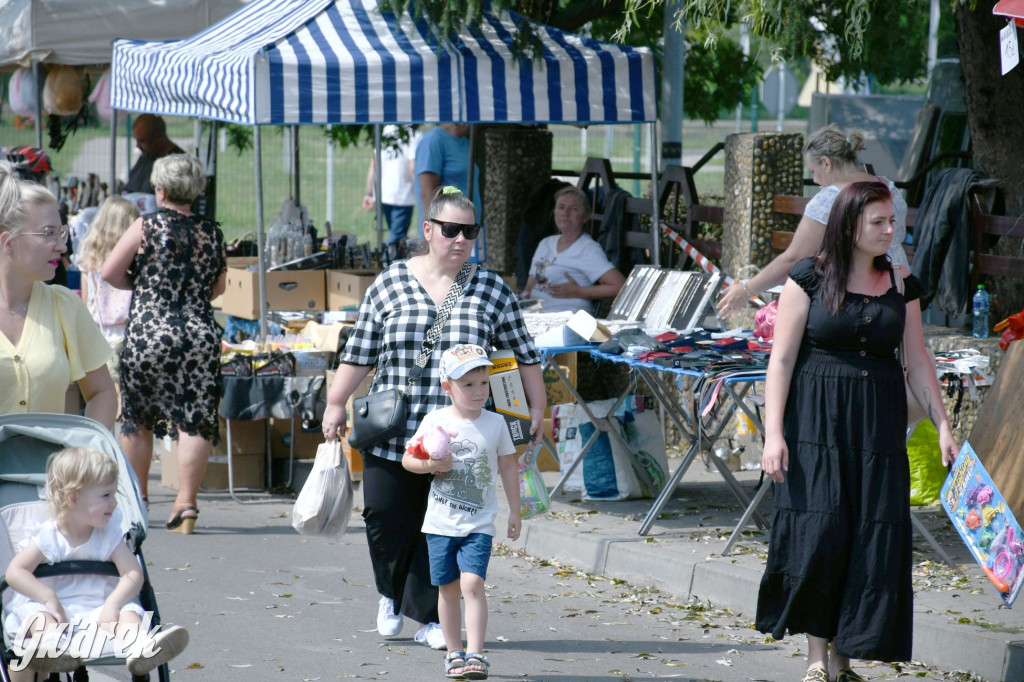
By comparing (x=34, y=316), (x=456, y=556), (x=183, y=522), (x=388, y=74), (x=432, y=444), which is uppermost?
(x=388, y=74)

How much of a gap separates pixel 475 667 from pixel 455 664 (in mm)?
85

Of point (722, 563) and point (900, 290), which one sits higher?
point (900, 290)

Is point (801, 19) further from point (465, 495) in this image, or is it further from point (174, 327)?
point (465, 495)

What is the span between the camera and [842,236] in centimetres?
491

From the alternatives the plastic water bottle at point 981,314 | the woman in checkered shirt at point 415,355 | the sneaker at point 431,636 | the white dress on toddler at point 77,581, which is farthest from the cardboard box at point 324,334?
the white dress on toddler at point 77,581

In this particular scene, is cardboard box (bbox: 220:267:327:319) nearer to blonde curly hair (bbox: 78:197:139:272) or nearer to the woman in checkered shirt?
blonde curly hair (bbox: 78:197:139:272)

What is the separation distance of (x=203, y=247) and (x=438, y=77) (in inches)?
103

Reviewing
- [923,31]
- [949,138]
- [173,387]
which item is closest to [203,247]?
[173,387]

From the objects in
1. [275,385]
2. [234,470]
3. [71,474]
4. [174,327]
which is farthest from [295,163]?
[71,474]

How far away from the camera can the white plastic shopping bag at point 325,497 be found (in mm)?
5664

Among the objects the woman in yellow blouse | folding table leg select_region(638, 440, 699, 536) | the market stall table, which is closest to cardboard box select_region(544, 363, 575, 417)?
the market stall table

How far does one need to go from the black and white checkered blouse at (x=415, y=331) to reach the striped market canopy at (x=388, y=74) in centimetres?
384

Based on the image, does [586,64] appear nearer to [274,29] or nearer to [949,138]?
[274,29]

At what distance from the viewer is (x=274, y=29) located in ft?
32.3
